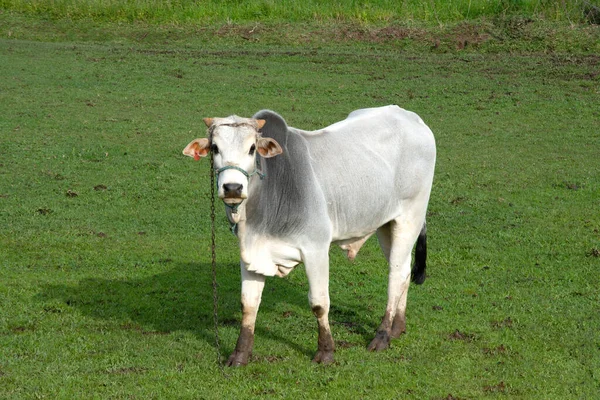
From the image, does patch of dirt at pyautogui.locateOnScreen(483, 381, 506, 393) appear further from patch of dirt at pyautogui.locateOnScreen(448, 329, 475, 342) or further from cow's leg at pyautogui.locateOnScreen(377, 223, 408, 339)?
cow's leg at pyautogui.locateOnScreen(377, 223, 408, 339)

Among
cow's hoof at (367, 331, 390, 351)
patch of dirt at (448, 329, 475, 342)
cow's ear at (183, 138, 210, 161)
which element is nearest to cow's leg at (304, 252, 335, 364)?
cow's hoof at (367, 331, 390, 351)

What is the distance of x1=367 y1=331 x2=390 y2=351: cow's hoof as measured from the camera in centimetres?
712

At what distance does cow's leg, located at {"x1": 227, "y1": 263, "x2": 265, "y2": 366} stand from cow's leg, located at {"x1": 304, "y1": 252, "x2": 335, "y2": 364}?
388 millimetres

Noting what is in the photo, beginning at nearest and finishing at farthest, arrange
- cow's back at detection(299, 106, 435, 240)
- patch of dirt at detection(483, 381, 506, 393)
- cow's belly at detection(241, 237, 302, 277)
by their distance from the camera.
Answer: patch of dirt at detection(483, 381, 506, 393) → cow's belly at detection(241, 237, 302, 277) → cow's back at detection(299, 106, 435, 240)

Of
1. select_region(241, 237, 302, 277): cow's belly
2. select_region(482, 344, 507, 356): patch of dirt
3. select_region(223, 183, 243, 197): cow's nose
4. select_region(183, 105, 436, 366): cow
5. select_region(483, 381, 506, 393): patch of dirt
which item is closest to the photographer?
select_region(223, 183, 243, 197): cow's nose

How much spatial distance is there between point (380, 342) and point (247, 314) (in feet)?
3.73

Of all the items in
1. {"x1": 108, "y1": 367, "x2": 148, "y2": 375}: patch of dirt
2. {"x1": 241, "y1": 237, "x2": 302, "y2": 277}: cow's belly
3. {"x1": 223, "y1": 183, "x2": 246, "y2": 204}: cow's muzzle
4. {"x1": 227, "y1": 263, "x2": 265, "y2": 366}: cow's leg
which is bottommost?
{"x1": 108, "y1": 367, "x2": 148, "y2": 375}: patch of dirt

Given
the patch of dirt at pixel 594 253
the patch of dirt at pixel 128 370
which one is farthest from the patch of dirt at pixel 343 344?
the patch of dirt at pixel 594 253

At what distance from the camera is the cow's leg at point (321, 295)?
21.5ft

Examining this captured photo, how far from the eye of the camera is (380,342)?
715cm

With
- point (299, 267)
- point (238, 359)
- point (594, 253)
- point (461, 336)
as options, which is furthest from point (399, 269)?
point (594, 253)

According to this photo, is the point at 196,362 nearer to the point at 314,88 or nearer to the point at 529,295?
the point at 529,295

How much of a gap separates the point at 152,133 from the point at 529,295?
26.4 ft

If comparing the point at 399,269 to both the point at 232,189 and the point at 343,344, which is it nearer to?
the point at 343,344
